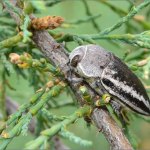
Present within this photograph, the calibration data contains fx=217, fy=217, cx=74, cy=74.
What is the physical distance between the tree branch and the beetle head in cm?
6

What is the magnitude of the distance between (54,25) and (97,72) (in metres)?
0.65

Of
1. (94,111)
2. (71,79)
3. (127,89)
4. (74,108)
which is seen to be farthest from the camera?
(74,108)

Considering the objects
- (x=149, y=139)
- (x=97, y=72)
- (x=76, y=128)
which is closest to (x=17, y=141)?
(x=76, y=128)

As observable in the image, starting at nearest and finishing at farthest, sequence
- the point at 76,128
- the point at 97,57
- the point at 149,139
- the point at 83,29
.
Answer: the point at 97,57, the point at 149,139, the point at 76,128, the point at 83,29

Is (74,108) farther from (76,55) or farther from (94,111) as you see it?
(94,111)

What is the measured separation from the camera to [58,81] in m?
1.98

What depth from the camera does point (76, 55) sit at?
87.9 inches

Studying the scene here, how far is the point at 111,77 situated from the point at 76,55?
16.6 inches

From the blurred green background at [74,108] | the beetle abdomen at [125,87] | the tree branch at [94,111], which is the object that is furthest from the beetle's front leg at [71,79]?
the blurred green background at [74,108]

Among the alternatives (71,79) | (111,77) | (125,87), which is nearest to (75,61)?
(71,79)

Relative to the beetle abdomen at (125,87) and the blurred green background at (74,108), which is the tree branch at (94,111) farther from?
the blurred green background at (74,108)

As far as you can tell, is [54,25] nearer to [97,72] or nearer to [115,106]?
[97,72]

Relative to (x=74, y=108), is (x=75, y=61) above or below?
above

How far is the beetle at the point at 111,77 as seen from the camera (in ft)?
6.99
